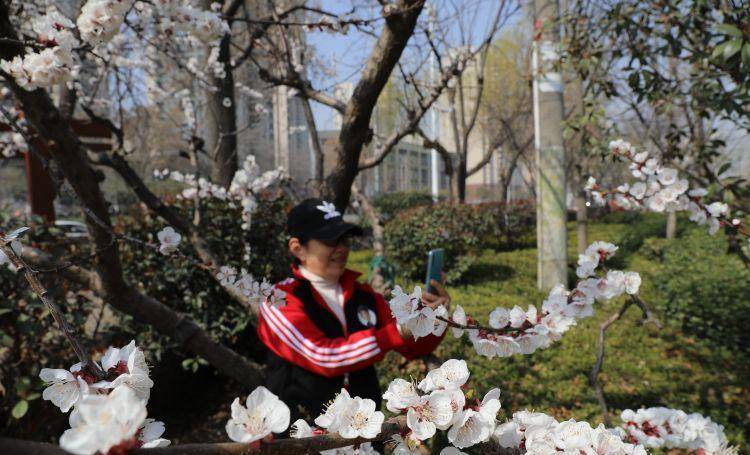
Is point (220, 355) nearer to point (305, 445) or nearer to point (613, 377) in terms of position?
point (305, 445)

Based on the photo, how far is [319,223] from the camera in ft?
6.92

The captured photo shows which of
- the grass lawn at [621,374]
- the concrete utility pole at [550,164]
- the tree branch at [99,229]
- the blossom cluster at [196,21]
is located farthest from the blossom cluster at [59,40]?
the concrete utility pole at [550,164]

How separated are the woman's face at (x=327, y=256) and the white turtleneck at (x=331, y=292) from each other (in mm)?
23

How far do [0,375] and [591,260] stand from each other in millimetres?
3004

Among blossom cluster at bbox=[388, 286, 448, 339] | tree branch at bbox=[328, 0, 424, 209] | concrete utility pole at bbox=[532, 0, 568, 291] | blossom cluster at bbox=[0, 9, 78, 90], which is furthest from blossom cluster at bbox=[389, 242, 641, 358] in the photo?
concrete utility pole at bbox=[532, 0, 568, 291]

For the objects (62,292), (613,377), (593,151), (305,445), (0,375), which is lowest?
(613,377)

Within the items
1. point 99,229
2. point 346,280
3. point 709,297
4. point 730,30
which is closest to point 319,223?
point 346,280

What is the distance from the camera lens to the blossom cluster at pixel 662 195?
2.42 m

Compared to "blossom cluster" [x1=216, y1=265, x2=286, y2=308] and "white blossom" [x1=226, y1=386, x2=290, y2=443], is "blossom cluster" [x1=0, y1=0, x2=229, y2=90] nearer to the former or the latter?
"blossom cluster" [x1=216, y1=265, x2=286, y2=308]

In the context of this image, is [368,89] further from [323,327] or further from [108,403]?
[108,403]

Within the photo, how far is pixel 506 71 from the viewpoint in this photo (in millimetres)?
17531

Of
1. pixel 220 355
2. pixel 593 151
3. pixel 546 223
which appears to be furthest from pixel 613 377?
pixel 220 355

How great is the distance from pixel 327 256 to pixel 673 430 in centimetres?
148

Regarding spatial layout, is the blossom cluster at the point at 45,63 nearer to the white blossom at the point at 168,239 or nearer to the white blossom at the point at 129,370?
the white blossom at the point at 168,239
